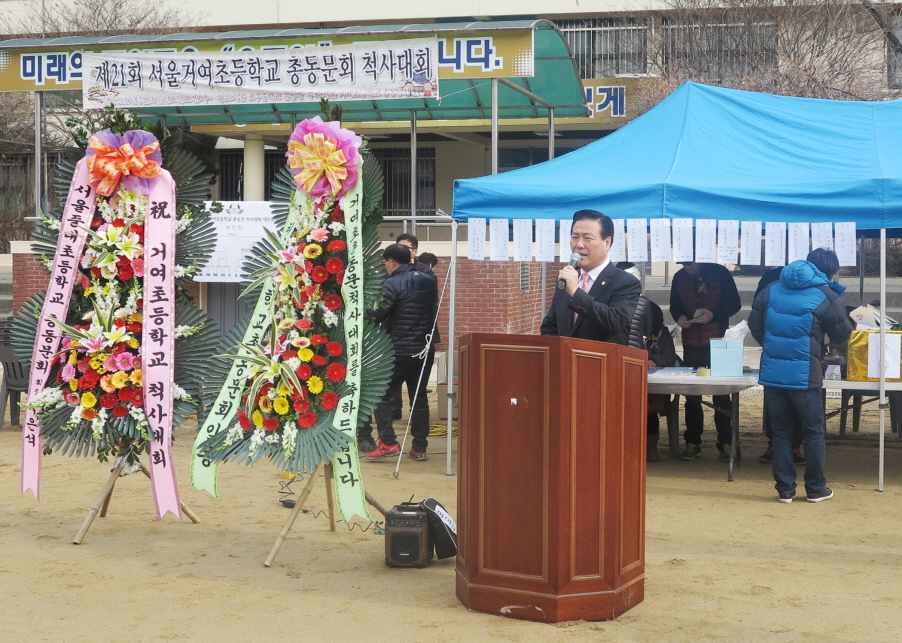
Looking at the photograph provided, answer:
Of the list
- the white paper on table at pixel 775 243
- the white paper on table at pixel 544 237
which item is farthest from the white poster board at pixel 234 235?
the white paper on table at pixel 775 243

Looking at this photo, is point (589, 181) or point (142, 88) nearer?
point (589, 181)

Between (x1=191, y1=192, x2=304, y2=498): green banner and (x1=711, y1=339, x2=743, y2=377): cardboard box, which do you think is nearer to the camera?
(x1=191, y1=192, x2=304, y2=498): green banner

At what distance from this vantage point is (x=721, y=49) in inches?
865

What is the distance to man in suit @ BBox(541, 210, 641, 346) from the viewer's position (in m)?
5.15

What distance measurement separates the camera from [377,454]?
888 centimetres

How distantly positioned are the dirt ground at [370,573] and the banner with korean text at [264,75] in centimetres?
520

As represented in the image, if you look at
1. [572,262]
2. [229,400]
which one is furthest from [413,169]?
[572,262]

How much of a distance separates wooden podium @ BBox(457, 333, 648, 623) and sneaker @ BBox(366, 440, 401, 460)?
4284mm

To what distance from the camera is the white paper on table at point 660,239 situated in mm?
7582

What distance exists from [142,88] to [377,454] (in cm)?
617

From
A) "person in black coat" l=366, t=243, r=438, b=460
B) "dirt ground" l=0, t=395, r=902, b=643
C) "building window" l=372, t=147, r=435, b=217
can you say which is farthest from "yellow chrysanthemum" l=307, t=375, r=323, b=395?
"building window" l=372, t=147, r=435, b=217

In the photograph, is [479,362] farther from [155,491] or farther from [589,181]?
[589,181]

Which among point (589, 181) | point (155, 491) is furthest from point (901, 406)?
point (155, 491)

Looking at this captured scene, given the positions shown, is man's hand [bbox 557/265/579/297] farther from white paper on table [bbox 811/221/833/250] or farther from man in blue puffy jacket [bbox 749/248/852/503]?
white paper on table [bbox 811/221/833/250]
